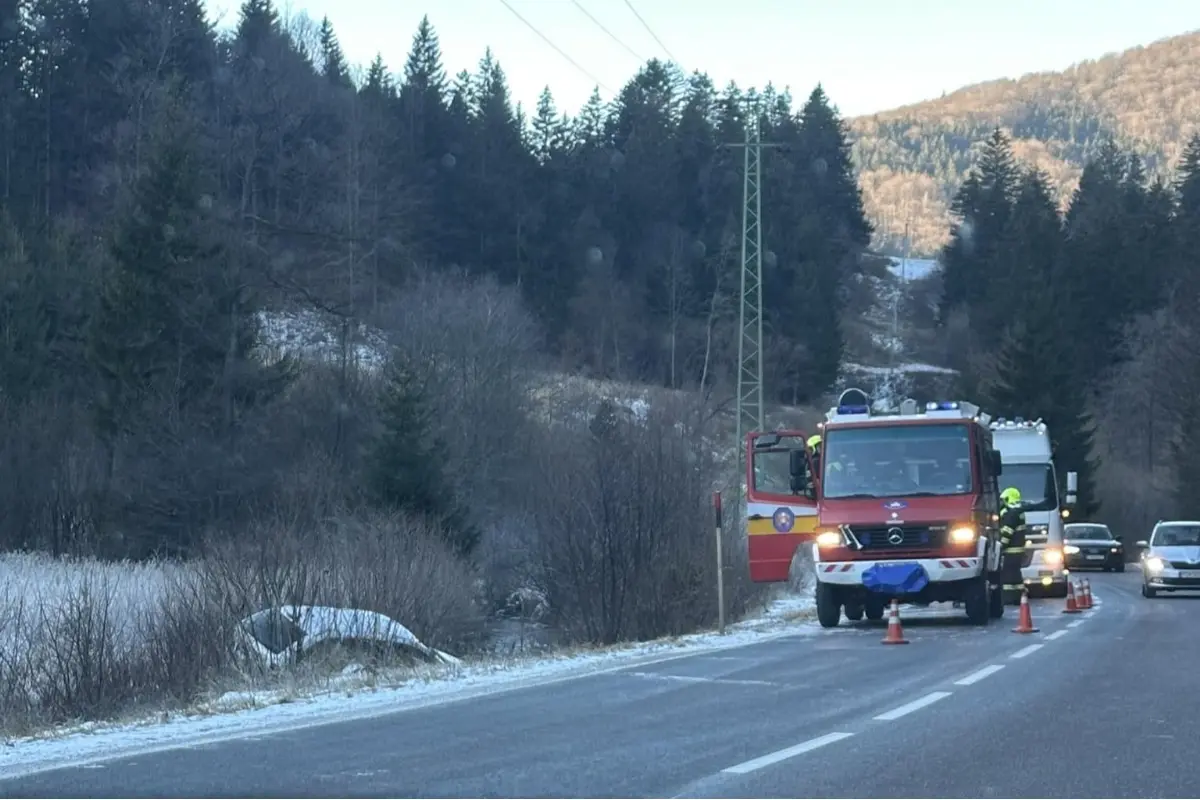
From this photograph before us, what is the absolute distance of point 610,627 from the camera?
28547mm

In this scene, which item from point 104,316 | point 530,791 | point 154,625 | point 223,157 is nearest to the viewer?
point 530,791

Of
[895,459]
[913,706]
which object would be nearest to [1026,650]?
[895,459]

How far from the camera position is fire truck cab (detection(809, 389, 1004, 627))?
22.3 m

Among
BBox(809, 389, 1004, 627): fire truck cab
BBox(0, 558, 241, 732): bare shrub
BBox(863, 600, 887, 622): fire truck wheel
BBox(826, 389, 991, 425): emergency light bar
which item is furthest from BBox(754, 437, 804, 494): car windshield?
BBox(0, 558, 241, 732): bare shrub

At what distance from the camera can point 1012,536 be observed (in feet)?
92.4

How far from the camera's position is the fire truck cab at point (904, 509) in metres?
22.3

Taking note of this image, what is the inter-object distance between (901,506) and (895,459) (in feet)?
2.63

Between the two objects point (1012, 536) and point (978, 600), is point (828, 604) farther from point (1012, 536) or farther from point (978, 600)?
point (1012, 536)

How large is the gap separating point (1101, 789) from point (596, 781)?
289cm

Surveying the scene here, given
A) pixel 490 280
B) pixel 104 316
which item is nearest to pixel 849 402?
pixel 104 316

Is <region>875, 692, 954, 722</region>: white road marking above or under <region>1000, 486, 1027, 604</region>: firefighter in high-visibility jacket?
under

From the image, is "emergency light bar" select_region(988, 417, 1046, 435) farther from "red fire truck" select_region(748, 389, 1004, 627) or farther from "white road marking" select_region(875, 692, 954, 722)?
"white road marking" select_region(875, 692, 954, 722)

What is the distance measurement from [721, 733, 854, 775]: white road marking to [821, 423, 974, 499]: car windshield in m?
12.0

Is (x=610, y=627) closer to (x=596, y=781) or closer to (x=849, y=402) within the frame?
(x=849, y=402)
